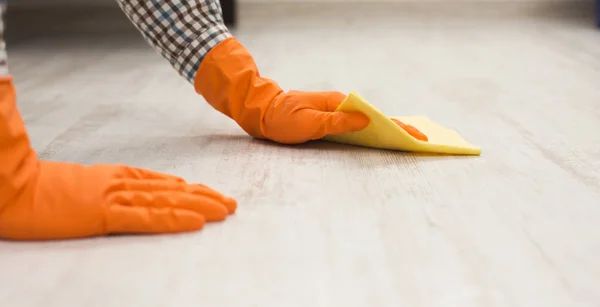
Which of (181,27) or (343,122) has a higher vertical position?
(181,27)

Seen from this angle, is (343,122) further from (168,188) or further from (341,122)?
(168,188)

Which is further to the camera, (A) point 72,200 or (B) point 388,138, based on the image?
(B) point 388,138

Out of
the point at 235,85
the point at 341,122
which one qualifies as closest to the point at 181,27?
the point at 235,85

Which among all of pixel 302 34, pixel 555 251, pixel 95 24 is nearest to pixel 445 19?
pixel 302 34

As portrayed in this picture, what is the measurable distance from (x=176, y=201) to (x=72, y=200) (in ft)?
0.37

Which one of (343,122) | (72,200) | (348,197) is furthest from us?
(343,122)

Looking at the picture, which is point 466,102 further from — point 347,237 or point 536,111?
point 347,237

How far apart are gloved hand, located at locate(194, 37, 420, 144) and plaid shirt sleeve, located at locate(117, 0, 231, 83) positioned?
0.05 feet

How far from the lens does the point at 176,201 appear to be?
2.41 ft

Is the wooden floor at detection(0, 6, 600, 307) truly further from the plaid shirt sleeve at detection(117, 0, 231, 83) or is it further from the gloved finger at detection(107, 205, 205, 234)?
the plaid shirt sleeve at detection(117, 0, 231, 83)

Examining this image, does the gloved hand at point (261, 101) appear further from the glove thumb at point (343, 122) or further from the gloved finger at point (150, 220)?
the gloved finger at point (150, 220)

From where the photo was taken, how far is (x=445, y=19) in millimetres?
2736

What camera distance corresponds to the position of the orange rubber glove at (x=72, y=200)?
27.5 inches

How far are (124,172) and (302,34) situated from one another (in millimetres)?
1750
